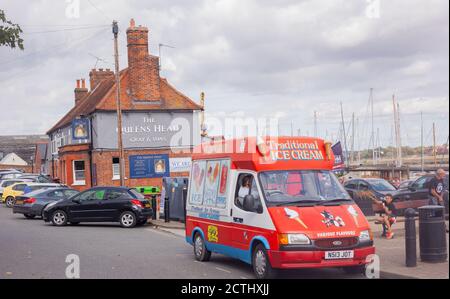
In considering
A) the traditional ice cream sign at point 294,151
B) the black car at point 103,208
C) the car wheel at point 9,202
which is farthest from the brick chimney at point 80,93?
the traditional ice cream sign at point 294,151

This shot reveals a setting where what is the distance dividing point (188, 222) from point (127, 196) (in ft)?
33.5

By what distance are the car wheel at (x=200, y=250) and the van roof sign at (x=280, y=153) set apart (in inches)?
93.6

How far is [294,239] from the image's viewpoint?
10945 millimetres

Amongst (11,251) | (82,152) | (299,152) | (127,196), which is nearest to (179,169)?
(82,152)

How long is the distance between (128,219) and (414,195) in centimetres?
1089

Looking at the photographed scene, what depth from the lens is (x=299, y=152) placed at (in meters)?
12.5

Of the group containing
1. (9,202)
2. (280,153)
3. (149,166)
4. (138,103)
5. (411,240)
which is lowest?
(9,202)

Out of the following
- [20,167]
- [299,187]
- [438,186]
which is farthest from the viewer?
[20,167]

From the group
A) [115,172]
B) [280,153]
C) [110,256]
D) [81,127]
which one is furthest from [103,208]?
[81,127]

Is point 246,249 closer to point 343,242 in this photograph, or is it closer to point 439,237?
point 343,242

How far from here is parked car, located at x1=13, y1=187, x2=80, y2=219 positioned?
2927 centimetres

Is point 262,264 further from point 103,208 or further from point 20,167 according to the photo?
point 20,167

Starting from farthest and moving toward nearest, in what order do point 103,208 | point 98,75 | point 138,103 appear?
point 98,75 → point 138,103 → point 103,208

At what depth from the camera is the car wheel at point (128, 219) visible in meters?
25.0
